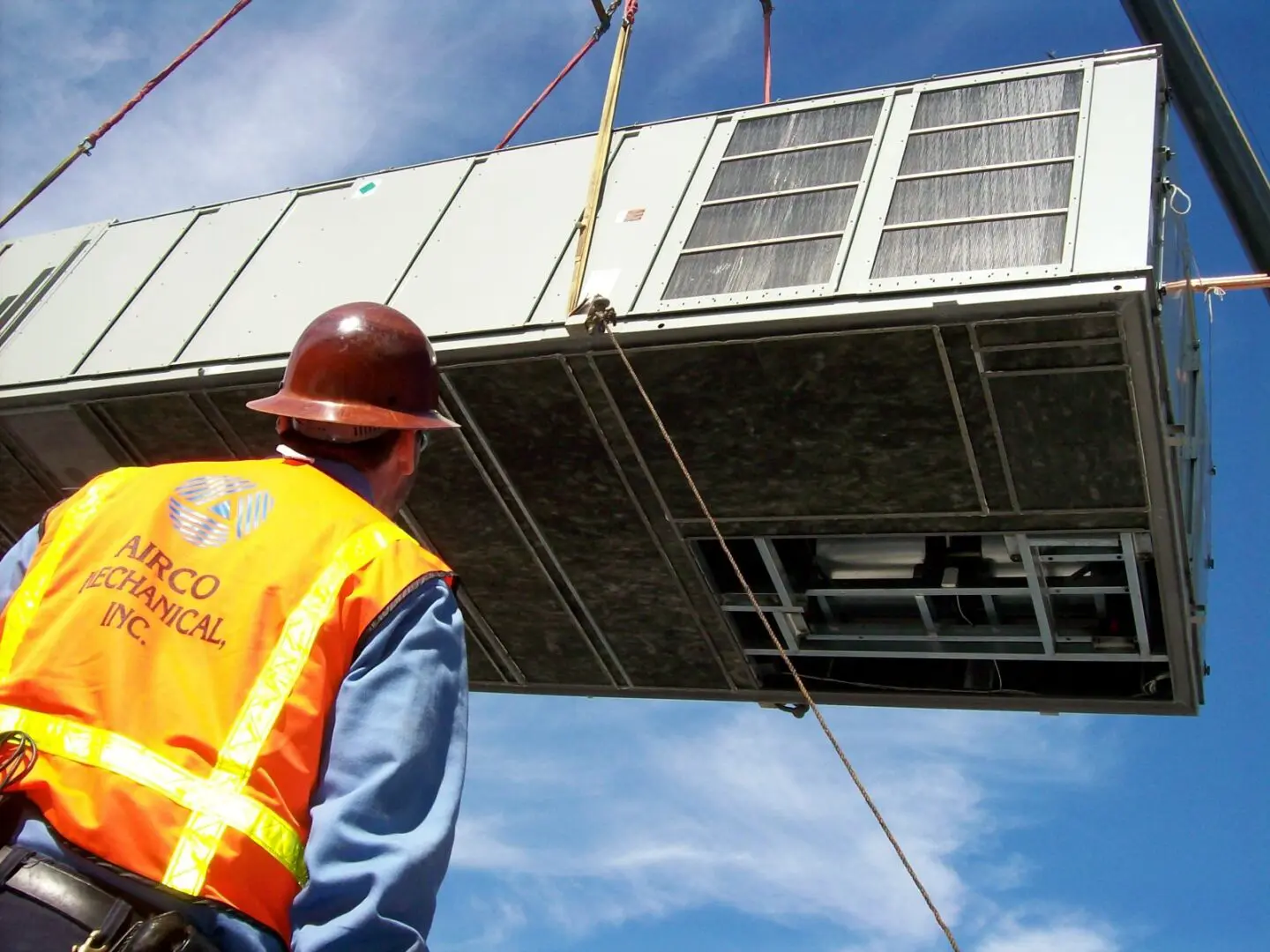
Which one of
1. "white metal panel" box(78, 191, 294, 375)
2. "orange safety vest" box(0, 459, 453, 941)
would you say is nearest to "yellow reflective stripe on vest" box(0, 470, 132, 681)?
"orange safety vest" box(0, 459, 453, 941)

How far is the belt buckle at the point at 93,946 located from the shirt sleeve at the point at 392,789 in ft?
1.02

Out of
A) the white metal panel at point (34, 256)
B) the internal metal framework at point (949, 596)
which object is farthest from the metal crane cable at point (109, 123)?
the internal metal framework at point (949, 596)

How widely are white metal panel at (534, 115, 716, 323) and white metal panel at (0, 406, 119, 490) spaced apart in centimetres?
424

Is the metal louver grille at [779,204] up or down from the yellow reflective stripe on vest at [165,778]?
up

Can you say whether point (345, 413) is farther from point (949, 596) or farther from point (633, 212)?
point (949, 596)

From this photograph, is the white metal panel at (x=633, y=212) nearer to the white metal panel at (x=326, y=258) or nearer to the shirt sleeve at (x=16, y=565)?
the white metal panel at (x=326, y=258)

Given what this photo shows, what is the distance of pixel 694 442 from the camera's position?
8.58 m

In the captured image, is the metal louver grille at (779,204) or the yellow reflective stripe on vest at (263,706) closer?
the yellow reflective stripe on vest at (263,706)

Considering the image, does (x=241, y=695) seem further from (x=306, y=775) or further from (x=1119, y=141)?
(x=1119, y=141)

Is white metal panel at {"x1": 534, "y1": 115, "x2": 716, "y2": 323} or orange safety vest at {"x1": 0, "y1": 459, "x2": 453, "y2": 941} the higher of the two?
white metal panel at {"x1": 534, "y1": 115, "x2": 716, "y2": 323}

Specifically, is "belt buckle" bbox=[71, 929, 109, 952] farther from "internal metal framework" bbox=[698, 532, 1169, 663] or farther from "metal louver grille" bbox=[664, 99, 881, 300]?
"internal metal framework" bbox=[698, 532, 1169, 663]

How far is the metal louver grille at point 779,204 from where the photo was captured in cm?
808

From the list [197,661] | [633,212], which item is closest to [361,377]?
[197,661]

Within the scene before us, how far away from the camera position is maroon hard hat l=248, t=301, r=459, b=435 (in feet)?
10.4
